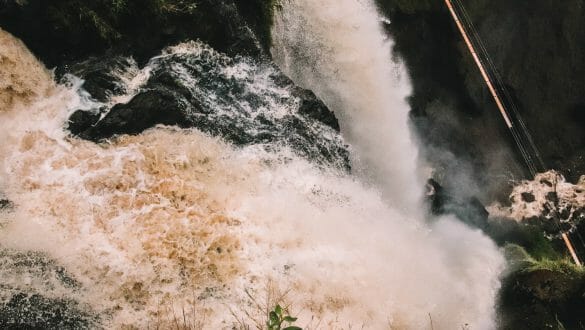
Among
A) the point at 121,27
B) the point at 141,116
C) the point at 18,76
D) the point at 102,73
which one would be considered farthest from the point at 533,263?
the point at 18,76

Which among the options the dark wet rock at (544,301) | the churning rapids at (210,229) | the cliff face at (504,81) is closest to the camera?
the churning rapids at (210,229)

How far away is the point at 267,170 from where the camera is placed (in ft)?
18.7

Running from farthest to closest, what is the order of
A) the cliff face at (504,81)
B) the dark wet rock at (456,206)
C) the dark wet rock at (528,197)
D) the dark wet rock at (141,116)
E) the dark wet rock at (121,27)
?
Result: the cliff face at (504,81) → the dark wet rock at (528,197) → the dark wet rock at (456,206) → the dark wet rock at (121,27) → the dark wet rock at (141,116)

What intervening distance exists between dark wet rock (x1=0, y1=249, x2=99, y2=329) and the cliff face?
5.89 m

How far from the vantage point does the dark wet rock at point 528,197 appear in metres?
7.62

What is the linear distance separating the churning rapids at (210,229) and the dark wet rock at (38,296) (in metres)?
0.01

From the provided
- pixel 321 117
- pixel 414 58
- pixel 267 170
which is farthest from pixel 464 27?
pixel 267 170

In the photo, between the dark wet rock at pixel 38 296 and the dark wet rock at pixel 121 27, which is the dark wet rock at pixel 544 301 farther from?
the dark wet rock at pixel 38 296

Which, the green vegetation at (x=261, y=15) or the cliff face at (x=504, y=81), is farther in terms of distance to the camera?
the cliff face at (x=504, y=81)

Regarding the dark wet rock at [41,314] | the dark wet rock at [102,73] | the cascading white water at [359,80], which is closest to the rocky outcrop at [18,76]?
the dark wet rock at [102,73]

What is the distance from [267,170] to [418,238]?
2.43 metres

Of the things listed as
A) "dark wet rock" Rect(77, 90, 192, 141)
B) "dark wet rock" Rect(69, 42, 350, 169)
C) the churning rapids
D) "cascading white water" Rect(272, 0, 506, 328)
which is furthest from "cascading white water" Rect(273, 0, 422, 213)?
"dark wet rock" Rect(77, 90, 192, 141)

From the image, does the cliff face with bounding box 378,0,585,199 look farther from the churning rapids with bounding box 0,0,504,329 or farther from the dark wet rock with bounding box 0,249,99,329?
the dark wet rock with bounding box 0,249,99,329

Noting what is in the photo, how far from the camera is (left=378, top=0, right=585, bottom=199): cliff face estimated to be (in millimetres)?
7871
